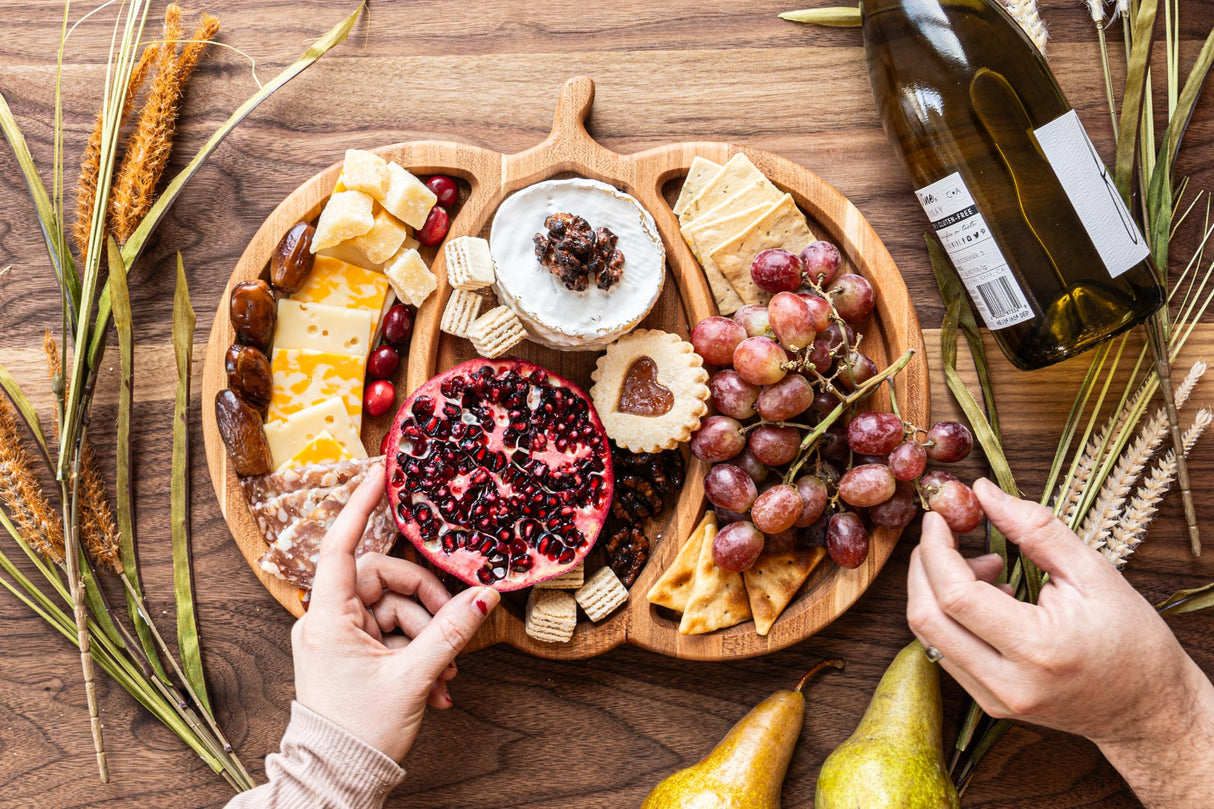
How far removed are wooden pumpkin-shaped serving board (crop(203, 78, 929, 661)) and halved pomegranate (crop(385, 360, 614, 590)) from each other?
173 millimetres

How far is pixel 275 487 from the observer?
6.63ft

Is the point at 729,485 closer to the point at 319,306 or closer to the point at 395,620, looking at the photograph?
the point at 395,620

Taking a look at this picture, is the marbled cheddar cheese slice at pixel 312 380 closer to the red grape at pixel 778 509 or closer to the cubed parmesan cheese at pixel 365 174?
the cubed parmesan cheese at pixel 365 174

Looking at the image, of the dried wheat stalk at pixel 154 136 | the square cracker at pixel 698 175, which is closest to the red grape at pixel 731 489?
the square cracker at pixel 698 175

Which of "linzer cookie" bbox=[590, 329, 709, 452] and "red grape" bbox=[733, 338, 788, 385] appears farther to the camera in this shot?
"linzer cookie" bbox=[590, 329, 709, 452]

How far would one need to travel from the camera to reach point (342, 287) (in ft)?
6.81

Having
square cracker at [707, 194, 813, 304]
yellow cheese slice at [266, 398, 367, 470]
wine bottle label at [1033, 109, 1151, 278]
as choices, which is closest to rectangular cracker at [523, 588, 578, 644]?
yellow cheese slice at [266, 398, 367, 470]

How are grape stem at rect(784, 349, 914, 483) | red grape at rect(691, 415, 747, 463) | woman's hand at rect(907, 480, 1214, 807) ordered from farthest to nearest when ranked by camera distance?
red grape at rect(691, 415, 747, 463)
grape stem at rect(784, 349, 914, 483)
woman's hand at rect(907, 480, 1214, 807)

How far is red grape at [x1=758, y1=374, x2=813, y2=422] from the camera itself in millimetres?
1839

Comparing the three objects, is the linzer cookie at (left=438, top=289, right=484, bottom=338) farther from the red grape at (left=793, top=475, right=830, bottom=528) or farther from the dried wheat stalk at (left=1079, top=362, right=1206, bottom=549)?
the dried wheat stalk at (left=1079, top=362, right=1206, bottom=549)

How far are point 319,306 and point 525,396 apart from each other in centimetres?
59

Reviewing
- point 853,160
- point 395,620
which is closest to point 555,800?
point 395,620

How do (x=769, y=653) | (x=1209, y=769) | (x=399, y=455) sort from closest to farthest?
1. (x=1209, y=769)
2. (x=399, y=455)
3. (x=769, y=653)

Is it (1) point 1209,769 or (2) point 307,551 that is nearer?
(1) point 1209,769
